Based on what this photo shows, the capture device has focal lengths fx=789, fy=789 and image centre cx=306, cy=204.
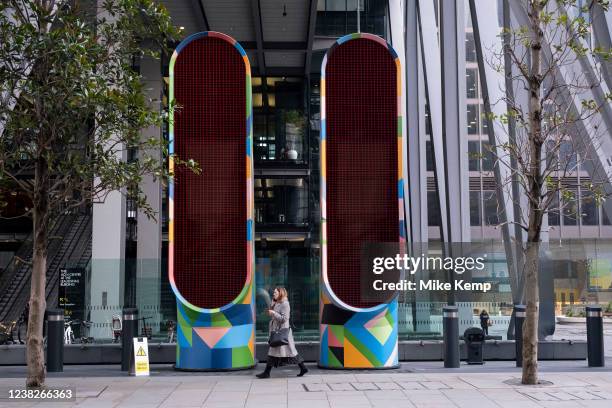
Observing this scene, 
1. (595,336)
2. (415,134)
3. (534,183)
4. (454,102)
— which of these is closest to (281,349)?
(534,183)

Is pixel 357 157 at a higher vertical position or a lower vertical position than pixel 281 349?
higher

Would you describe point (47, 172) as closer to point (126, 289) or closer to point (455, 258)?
point (126, 289)

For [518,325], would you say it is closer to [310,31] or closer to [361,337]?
[361,337]

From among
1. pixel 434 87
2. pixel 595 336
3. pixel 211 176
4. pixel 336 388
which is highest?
pixel 434 87

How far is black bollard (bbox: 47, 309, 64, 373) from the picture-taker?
13898 millimetres

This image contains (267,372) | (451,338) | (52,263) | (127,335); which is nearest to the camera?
(267,372)

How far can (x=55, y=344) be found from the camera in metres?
14.0

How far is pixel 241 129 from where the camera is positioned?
547 inches

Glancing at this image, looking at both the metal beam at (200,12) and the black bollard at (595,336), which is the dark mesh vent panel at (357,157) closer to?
the black bollard at (595,336)

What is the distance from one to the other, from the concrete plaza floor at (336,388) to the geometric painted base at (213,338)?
0.91 ft

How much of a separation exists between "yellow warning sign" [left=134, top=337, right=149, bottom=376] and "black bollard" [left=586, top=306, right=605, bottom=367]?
784 centimetres

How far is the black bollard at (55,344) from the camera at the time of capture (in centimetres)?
1390

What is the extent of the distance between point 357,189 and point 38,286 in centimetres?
571

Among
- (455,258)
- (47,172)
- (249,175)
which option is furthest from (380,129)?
(47,172)
